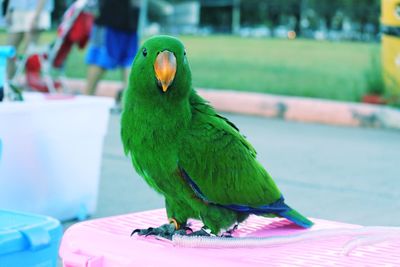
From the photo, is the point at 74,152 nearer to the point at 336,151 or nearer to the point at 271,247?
the point at 271,247

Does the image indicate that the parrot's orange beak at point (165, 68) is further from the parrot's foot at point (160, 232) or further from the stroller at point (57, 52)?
the stroller at point (57, 52)

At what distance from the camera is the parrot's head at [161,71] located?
6.42 ft

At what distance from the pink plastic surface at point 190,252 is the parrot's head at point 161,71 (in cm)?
36

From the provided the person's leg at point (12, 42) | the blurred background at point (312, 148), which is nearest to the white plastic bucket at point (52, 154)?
the blurred background at point (312, 148)

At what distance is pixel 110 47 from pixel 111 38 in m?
0.09

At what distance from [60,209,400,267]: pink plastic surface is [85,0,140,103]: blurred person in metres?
5.20

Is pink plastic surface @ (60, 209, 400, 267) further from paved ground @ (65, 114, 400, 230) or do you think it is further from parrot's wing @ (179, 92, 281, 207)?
paved ground @ (65, 114, 400, 230)

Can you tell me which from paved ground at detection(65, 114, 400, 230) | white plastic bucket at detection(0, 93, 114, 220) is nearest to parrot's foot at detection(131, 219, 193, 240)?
white plastic bucket at detection(0, 93, 114, 220)

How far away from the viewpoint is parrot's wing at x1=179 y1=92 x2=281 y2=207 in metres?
2.09

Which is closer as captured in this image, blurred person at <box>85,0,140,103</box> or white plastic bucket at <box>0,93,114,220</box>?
white plastic bucket at <box>0,93,114,220</box>

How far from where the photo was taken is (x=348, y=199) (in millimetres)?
4367

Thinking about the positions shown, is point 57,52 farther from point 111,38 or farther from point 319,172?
point 319,172

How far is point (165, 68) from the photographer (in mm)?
1948

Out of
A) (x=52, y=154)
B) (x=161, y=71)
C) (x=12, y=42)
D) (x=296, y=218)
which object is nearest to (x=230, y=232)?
(x=296, y=218)
